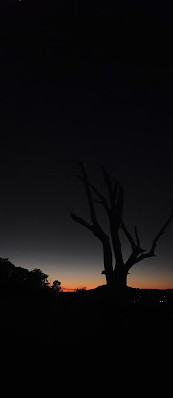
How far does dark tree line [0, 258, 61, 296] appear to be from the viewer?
55.0 ft

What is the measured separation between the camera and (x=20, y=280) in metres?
19.3

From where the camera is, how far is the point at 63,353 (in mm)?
6461

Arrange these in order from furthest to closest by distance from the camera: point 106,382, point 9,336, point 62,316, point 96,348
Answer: point 62,316
point 9,336
point 96,348
point 106,382

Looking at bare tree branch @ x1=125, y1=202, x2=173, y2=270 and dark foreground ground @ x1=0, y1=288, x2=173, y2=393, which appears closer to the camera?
dark foreground ground @ x1=0, y1=288, x2=173, y2=393

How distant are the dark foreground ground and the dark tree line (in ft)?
12.9

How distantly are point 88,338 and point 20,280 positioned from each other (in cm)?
1223

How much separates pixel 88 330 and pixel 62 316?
1833 millimetres

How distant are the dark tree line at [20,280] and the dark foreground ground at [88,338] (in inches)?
155

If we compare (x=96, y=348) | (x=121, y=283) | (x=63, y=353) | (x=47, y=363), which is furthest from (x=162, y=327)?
(x=121, y=283)

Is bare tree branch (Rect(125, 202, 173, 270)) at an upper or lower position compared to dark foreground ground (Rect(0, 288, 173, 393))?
upper

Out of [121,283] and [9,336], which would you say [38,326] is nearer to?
[9,336]

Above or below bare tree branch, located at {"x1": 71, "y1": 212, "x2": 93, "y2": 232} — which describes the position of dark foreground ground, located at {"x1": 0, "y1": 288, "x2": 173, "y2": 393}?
below

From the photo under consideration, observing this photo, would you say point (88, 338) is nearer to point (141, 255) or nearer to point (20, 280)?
point (141, 255)

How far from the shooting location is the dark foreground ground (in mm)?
5691
